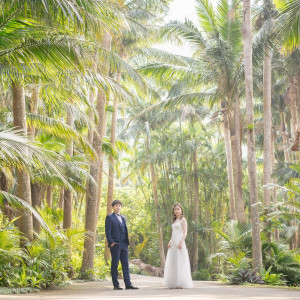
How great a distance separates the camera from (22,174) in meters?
11.0

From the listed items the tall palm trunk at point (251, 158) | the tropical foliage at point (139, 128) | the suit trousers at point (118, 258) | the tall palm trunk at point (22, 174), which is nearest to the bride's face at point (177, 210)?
the suit trousers at point (118, 258)

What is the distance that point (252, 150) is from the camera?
14.6 m

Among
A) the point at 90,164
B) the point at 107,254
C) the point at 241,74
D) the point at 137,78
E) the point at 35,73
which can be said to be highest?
the point at 241,74

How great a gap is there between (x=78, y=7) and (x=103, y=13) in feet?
1.83

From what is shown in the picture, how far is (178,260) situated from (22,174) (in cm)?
385

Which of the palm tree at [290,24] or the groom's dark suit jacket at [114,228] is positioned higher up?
the palm tree at [290,24]

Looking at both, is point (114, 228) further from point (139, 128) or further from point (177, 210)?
point (139, 128)

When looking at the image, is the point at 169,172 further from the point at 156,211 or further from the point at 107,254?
the point at 107,254

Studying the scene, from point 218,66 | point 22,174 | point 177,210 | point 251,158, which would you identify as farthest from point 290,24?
point 22,174

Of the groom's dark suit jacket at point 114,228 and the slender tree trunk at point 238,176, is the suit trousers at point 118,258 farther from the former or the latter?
the slender tree trunk at point 238,176

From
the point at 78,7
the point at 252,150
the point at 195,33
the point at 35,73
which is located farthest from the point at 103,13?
the point at 195,33

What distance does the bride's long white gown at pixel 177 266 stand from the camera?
1040 cm

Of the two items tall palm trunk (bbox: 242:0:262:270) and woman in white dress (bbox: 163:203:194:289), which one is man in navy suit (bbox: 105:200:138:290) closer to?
woman in white dress (bbox: 163:203:194:289)

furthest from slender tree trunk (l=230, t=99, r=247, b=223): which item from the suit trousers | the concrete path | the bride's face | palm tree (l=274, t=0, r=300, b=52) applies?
the suit trousers
